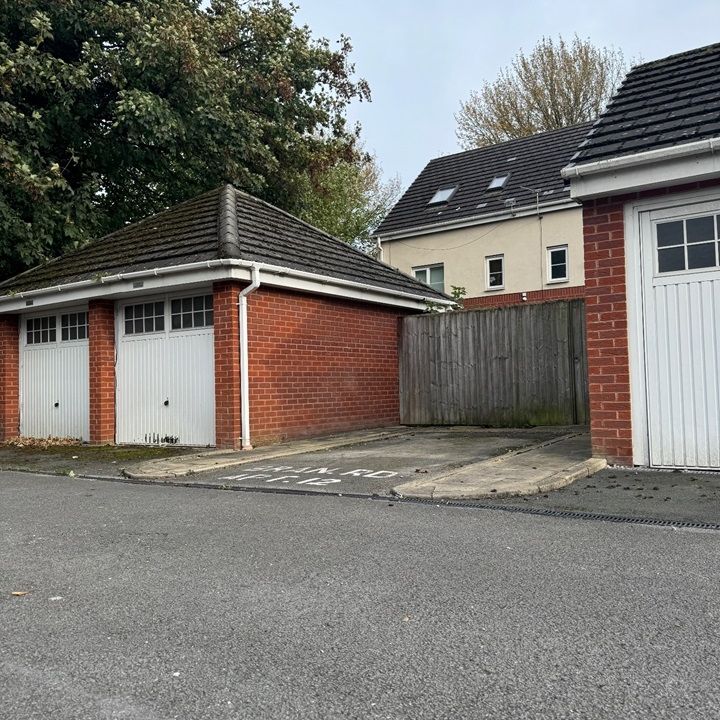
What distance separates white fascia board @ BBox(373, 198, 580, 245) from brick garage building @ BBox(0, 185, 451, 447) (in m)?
8.54

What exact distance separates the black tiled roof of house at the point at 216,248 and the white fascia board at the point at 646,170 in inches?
207

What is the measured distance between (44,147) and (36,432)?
22.3 feet

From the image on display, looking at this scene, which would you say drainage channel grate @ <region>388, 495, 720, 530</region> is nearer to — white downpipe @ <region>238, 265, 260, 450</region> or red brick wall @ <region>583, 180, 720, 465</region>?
red brick wall @ <region>583, 180, 720, 465</region>

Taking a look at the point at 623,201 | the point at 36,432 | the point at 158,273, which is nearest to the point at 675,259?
the point at 623,201

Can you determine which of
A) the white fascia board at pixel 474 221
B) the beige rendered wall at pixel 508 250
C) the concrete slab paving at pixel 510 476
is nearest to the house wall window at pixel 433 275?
the beige rendered wall at pixel 508 250

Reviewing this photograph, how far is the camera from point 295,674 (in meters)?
2.82

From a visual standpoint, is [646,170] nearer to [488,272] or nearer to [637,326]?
[637,326]

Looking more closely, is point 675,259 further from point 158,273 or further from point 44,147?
point 44,147

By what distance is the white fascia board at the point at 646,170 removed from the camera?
23.7ft

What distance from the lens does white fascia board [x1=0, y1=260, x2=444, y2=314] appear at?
10.9 metres

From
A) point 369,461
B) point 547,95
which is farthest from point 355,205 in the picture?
point 369,461

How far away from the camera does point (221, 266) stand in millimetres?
10703

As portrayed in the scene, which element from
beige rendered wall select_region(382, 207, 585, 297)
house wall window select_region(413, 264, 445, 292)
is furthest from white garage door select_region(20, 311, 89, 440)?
beige rendered wall select_region(382, 207, 585, 297)

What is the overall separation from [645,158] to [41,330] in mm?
11455
